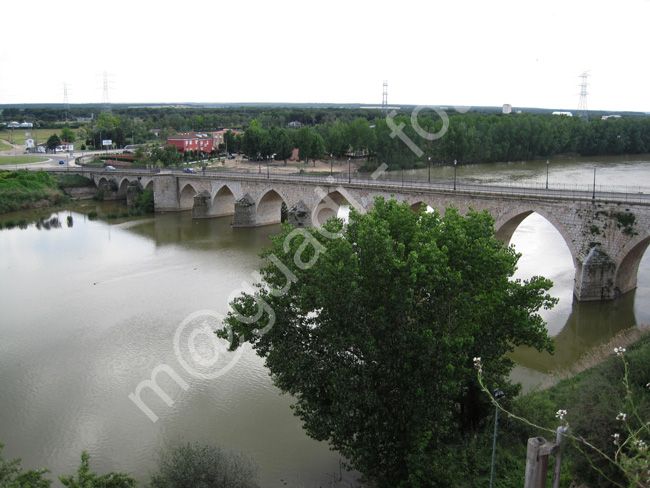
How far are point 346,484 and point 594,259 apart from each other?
11.8 m

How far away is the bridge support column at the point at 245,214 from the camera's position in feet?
102

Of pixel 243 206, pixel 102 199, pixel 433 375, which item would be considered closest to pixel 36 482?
pixel 433 375

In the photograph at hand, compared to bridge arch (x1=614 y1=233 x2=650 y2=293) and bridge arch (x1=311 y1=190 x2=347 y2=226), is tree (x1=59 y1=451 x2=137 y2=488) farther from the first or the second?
bridge arch (x1=311 y1=190 x2=347 y2=226)

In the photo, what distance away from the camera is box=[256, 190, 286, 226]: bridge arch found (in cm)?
3134

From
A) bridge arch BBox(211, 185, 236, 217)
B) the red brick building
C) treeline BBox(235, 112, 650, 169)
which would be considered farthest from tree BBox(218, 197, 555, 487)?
the red brick building

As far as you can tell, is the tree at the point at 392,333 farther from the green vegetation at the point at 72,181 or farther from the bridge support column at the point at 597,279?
the green vegetation at the point at 72,181

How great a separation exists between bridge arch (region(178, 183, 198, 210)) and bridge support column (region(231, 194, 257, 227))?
574 cm

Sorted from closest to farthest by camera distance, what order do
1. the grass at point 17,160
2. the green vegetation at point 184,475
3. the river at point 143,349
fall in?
1. the green vegetation at point 184,475
2. the river at point 143,349
3. the grass at point 17,160

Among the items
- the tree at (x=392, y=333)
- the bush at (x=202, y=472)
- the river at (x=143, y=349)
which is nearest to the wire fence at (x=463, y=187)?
the river at (x=143, y=349)

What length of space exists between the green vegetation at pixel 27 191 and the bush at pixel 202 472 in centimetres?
3261

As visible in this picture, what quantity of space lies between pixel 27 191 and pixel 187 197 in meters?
10.8

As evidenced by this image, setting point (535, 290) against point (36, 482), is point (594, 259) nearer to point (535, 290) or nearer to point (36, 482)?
point (535, 290)

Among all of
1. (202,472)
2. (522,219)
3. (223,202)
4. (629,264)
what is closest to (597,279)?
(629,264)

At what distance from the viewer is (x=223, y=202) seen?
113 ft
